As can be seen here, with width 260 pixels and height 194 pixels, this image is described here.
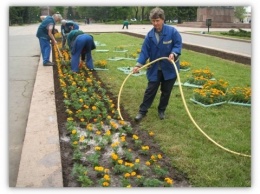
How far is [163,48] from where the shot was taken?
3926 millimetres

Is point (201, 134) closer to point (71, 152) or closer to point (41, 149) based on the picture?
point (71, 152)

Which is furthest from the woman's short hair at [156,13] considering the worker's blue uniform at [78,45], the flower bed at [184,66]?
the flower bed at [184,66]

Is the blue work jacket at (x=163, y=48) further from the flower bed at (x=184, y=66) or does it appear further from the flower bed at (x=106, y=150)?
the flower bed at (x=184, y=66)

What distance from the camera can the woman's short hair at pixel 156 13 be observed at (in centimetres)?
349

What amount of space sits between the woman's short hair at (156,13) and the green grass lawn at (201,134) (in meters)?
1.17

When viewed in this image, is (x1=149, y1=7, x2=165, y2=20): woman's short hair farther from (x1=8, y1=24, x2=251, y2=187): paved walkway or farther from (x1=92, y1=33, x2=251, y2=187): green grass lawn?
(x1=92, y1=33, x2=251, y2=187): green grass lawn

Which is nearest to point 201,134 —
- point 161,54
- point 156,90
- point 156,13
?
point 156,90

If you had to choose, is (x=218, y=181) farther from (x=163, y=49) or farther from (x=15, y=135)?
(x=15, y=135)

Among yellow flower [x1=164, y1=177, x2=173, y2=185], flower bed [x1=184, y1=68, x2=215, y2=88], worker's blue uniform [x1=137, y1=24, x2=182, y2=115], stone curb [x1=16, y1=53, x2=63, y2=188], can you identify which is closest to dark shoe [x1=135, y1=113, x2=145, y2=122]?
worker's blue uniform [x1=137, y1=24, x2=182, y2=115]

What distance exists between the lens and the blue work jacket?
388 cm

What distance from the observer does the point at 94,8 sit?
336cm

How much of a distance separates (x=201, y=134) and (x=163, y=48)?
3.30 feet

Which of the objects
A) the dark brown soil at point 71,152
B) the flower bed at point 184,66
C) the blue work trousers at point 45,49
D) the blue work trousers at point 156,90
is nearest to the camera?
the dark brown soil at point 71,152
